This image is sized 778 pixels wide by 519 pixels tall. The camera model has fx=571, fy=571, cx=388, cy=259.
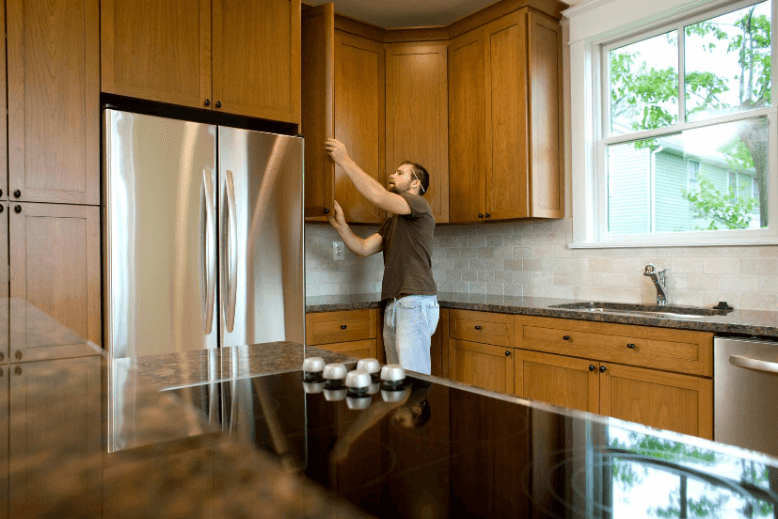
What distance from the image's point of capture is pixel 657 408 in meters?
2.44

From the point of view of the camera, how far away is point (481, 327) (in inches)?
127

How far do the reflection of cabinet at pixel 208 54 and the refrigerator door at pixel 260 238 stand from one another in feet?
0.83

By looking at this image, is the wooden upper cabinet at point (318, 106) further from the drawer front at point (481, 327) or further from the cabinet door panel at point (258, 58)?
the drawer front at point (481, 327)

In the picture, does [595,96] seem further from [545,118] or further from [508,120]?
[508,120]

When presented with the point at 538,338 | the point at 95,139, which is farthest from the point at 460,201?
the point at 95,139

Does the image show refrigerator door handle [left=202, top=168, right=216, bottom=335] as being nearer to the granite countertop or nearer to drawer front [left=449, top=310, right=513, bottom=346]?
the granite countertop

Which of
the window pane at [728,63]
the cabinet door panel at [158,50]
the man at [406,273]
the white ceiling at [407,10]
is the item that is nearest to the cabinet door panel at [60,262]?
the cabinet door panel at [158,50]

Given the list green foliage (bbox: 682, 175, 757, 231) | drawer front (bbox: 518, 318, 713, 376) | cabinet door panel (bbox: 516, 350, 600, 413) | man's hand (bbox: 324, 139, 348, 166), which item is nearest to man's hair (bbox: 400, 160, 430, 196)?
man's hand (bbox: 324, 139, 348, 166)

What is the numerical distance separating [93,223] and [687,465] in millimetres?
2470

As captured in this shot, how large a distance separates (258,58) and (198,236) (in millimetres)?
1024

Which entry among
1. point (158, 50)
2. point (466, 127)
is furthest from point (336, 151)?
point (466, 127)

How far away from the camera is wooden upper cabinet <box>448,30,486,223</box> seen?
360 centimetres

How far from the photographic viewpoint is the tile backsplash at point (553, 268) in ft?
9.09

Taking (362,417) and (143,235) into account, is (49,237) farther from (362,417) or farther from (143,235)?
(362,417)
